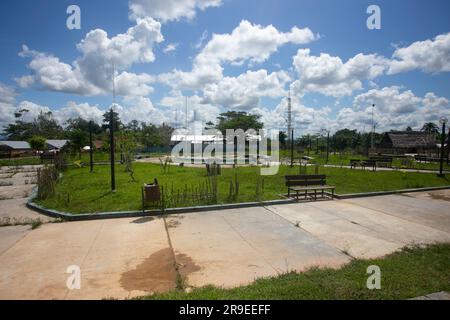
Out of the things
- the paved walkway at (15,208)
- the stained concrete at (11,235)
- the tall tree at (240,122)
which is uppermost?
the tall tree at (240,122)

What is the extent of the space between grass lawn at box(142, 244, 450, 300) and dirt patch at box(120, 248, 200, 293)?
362 millimetres

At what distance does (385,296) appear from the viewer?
3.48 meters

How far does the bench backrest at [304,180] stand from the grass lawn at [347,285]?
581 centimetres

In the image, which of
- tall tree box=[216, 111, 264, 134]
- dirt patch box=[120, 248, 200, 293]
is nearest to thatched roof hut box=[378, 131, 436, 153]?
tall tree box=[216, 111, 264, 134]

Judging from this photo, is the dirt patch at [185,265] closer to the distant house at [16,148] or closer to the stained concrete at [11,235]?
the stained concrete at [11,235]

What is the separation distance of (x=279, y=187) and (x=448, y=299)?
8759mm

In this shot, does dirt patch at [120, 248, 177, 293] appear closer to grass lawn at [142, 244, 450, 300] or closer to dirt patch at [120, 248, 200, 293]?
dirt patch at [120, 248, 200, 293]

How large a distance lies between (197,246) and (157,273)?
4.14 ft

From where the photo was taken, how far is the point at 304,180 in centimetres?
1056

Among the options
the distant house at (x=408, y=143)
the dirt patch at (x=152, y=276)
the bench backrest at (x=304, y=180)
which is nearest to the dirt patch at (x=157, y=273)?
the dirt patch at (x=152, y=276)

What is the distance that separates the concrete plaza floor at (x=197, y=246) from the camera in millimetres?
4121

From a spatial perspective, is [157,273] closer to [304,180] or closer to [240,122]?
[304,180]

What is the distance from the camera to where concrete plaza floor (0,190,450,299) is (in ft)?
13.5
